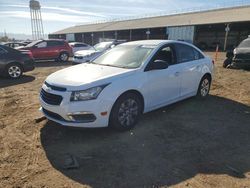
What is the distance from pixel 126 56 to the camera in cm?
580

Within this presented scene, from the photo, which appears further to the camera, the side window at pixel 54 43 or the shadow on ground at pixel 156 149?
the side window at pixel 54 43

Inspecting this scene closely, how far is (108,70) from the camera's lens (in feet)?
17.0

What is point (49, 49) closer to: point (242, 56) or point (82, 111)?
point (242, 56)

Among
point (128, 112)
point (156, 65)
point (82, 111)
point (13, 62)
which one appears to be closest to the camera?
point (82, 111)

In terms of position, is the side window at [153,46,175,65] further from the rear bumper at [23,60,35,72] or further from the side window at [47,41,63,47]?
the side window at [47,41,63,47]

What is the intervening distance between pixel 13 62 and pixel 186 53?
7.66m

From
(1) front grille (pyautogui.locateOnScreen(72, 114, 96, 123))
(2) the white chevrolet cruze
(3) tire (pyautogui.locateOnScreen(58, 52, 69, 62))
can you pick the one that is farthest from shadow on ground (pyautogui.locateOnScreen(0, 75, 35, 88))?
(3) tire (pyautogui.locateOnScreen(58, 52, 69, 62))

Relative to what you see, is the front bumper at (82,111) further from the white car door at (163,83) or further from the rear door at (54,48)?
the rear door at (54,48)

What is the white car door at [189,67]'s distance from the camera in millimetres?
6293

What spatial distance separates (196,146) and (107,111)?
164 cm

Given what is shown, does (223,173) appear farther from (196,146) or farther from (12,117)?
(12,117)

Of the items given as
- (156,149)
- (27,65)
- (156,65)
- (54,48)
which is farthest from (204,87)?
(54,48)

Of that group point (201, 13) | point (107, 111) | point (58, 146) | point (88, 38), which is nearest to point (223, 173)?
point (107, 111)

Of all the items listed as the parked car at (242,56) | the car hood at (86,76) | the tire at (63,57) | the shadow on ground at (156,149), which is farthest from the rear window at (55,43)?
the shadow on ground at (156,149)
